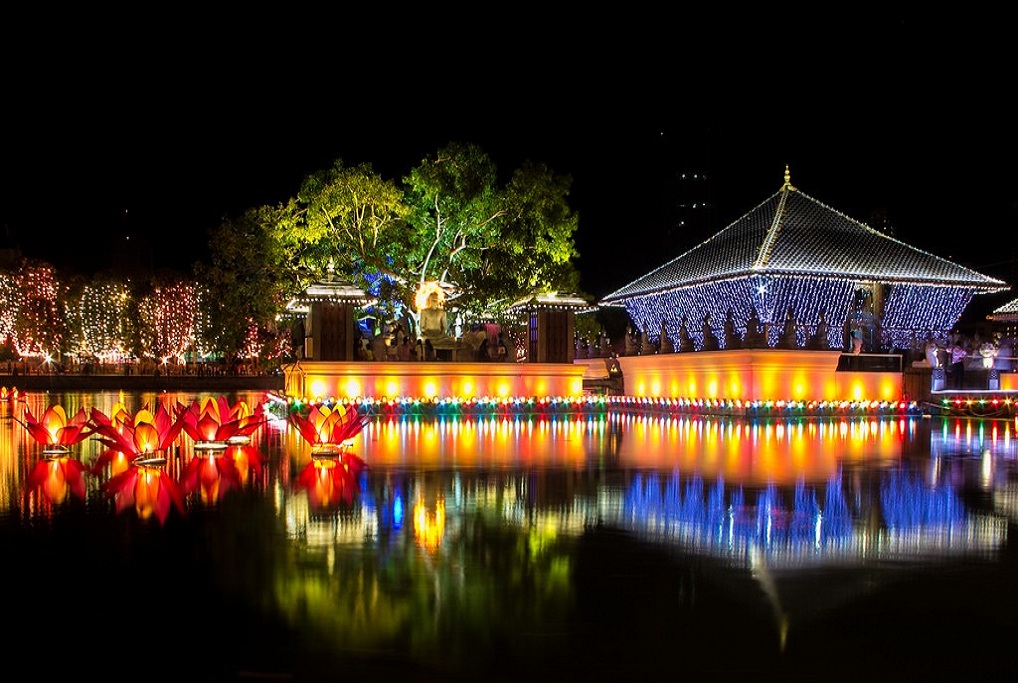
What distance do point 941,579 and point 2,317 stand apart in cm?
5878

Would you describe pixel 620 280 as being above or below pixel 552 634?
above

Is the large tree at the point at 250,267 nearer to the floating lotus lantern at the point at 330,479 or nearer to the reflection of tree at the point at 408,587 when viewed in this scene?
the floating lotus lantern at the point at 330,479

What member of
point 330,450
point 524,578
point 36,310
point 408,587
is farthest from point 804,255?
point 36,310

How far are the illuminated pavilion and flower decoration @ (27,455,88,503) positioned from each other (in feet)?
64.0

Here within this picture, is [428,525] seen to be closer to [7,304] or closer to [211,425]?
[211,425]

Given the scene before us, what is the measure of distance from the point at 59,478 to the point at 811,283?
73.2 feet

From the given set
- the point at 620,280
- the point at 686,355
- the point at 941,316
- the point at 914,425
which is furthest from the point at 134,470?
the point at 620,280

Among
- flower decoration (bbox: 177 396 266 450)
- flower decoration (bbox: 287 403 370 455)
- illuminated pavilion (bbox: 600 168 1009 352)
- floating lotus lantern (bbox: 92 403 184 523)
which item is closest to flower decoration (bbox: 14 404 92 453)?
floating lotus lantern (bbox: 92 403 184 523)

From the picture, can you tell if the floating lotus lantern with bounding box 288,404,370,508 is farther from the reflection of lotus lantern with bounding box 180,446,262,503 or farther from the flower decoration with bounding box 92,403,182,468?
the flower decoration with bounding box 92,403,182,468

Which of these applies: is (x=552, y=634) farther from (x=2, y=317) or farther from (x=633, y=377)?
(x=2, y=317)

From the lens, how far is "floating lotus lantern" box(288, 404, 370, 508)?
1192 centimetres

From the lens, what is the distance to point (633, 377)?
35906 mm

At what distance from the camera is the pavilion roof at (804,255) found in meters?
29.5

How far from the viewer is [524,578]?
6.85m
